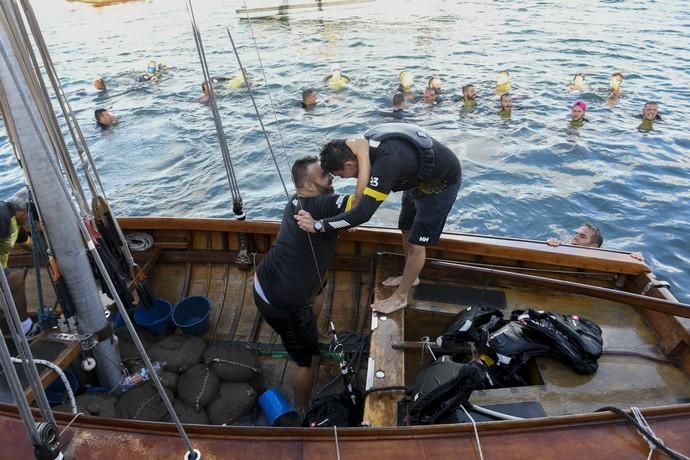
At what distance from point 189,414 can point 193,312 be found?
4.09ft

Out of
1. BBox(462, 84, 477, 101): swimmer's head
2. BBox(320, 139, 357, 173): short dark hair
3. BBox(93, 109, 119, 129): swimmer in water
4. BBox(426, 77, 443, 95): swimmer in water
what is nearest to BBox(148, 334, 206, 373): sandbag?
BBox(320, 139, 357, 173): short dark hair

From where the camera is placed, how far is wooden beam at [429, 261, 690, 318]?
10.7 ft

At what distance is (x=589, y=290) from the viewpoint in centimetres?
367

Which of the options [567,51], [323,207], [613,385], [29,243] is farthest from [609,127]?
[29,243]

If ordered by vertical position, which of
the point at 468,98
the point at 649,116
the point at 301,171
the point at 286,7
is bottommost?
the point at 649,116

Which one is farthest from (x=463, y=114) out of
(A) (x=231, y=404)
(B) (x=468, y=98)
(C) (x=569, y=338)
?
(A) (x=231, y=404)

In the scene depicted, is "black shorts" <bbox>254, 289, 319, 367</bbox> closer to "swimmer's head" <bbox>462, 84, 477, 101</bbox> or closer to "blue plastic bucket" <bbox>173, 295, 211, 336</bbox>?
"blue plastic bucket" <bbox>173, 295, 211, 336</bbox>

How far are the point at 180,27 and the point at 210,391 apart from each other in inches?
967

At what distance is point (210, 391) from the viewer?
12.4 feet

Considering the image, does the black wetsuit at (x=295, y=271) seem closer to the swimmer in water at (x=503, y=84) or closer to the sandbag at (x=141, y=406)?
the sandbag at (x=141, y=406)

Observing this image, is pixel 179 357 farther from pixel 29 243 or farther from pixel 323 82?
pixel 323 82

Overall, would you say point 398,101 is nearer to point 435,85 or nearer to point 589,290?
point 435,85

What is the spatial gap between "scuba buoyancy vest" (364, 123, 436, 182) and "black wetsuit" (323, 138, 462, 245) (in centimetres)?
3

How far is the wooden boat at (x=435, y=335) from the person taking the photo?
2.36m
